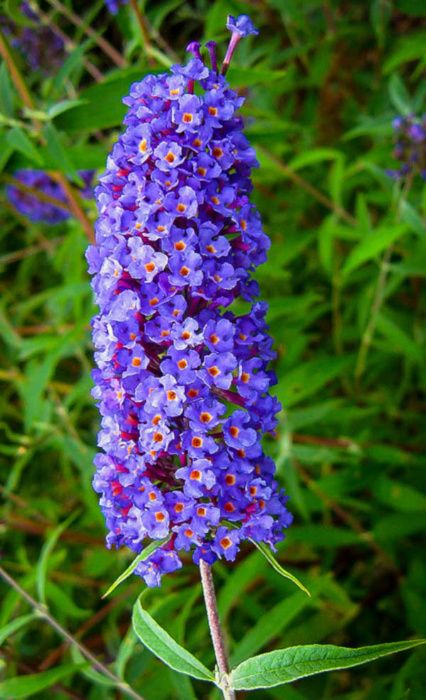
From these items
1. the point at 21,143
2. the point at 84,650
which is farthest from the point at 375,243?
the point at 84,650

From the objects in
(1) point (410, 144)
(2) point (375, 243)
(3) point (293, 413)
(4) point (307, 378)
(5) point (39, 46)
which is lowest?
(3) point (293, 413)

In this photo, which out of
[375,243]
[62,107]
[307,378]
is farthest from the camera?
[307,378]

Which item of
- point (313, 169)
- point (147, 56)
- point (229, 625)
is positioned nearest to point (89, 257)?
point (147, 56)

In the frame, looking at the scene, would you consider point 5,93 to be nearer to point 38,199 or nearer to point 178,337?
point 178,337

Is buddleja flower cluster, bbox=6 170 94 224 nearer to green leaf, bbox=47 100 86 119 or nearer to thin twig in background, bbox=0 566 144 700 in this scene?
green leaf, bbox=47 100 86 119

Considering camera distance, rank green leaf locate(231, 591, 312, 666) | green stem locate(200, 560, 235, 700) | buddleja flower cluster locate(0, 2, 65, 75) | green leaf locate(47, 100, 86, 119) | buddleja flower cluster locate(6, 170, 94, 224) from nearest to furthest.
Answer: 1. green stem locate(200, 560, 235, 700)
2. green leaf locate(47, 100, 86, 119)
3. green leaf locate(231, 591, 312, 666)
4. buddleja flower cluster locate(0, 2, 65, 75)
5. buddleja flower cluster locate(6, 170, 94, 224)

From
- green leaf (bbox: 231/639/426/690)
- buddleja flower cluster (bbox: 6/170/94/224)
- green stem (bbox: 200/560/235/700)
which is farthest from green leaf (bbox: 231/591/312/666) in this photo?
buddleja flower cluster (bbox: 6/170/94/224)
